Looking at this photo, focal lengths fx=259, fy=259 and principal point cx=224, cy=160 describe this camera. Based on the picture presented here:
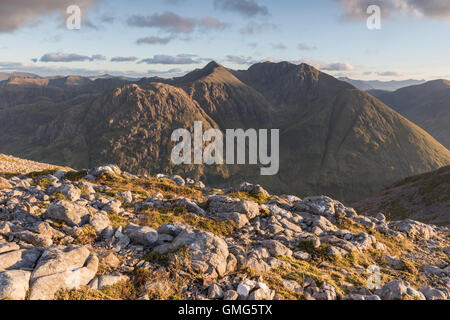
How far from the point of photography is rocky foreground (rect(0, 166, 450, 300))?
30.6ft

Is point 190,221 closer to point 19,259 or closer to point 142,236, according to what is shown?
point 142,236

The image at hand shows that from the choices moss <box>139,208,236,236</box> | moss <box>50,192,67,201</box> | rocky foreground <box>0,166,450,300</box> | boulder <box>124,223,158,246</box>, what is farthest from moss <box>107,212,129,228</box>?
moss <box>50,192,67,201</box>

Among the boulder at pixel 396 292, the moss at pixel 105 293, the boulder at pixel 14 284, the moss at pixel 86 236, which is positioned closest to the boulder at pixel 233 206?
the moss at pixel 86 236

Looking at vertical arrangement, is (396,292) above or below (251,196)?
above

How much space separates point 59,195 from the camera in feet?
57.4

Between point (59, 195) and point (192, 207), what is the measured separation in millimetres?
9072

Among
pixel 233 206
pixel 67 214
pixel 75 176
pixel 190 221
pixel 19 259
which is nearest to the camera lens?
pixel 19 259

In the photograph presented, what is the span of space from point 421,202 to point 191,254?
332 feet

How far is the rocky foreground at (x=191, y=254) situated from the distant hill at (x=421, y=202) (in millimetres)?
67376

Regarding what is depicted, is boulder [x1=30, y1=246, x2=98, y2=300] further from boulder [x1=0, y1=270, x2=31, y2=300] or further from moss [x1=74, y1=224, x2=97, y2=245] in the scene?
moss [x1=74, y1=224, x2=97, y2=245]

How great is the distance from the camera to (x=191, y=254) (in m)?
11.5

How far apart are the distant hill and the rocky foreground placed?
67376mm

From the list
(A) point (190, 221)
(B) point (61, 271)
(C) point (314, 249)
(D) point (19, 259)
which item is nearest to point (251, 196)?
(A) point (190, 221)
